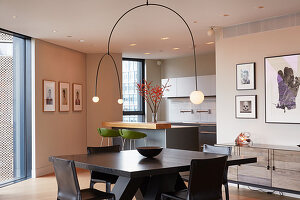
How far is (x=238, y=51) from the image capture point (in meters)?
6.63

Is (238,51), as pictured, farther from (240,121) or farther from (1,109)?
(1,109)

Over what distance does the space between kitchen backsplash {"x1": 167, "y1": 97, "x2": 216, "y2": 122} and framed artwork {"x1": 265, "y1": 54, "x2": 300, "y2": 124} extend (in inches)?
152

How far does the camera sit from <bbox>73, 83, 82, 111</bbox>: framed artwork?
9.17 metres

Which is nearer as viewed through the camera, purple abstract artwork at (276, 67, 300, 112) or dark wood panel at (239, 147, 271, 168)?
dark wood panel at (239, 147, 271, 168)


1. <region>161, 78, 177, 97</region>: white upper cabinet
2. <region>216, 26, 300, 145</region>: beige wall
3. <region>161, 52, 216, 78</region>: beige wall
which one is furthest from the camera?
<region>161, 78, 177, 97</region>: white upper cabinet

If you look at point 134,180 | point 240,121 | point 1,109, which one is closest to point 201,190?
point 134,180

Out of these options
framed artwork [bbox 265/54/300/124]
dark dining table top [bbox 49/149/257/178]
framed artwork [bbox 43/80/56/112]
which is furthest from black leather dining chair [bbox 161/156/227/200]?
framed artwork [bbox 43/80/56/112]

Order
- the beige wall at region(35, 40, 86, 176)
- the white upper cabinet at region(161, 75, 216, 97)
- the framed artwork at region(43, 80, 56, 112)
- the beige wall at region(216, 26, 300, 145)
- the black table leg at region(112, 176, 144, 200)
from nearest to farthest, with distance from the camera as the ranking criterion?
1. the black table leg at region(112, 176, 144, 200)
2. the beige wall at region(216, 26, 300, 145)
3. the beige wall at region(35, 40, 86, 176)
4. the framed artwork at region(43, 80, 56, 112)
5. the white upper cabinet at region(161, 75, 216, 97)

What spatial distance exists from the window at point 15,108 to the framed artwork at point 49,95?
0.36 metres

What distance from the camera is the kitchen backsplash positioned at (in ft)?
33.1

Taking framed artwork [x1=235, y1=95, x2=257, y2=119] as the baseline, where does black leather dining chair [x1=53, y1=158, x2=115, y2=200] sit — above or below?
below

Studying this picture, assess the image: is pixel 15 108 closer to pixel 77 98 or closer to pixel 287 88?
pixel 77 98

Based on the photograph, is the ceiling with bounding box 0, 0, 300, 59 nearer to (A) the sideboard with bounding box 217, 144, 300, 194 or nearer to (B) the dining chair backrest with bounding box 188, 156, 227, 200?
(A) the sideboard with bounding box 217, 144, 300, 194

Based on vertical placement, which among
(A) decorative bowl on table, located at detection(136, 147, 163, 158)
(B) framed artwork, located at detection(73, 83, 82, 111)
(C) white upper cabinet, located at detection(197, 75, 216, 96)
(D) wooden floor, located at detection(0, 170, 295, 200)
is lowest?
(D) wooden floor, located at detection(0, 170, 295, 200)
